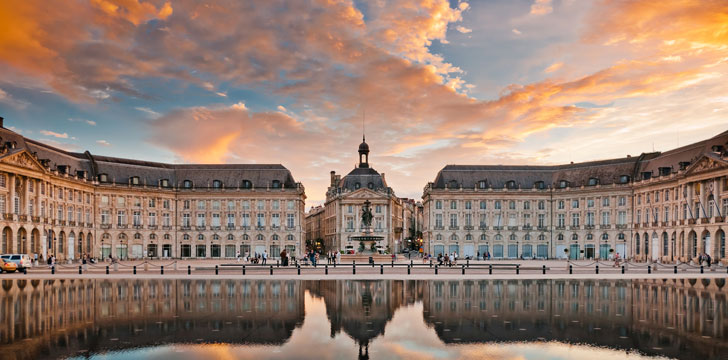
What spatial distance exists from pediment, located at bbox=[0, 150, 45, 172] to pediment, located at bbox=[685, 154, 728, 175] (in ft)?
261

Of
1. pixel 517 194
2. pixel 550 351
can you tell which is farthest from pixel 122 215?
pixel 550 351

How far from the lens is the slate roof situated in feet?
310

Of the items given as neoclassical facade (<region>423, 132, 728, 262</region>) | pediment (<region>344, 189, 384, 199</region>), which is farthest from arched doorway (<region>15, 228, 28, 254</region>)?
neoclassical facade (<region>423, 132, 728, 262</region>)

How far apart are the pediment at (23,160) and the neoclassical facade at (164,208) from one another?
3.81 metres

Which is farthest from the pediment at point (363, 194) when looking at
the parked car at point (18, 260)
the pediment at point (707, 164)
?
the parked car at point (18, 260)

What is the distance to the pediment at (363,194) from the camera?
113 metres

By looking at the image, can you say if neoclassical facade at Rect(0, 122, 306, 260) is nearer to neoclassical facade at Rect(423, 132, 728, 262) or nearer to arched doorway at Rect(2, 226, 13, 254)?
arched doorway at Rect(2, 226, 13, 254)

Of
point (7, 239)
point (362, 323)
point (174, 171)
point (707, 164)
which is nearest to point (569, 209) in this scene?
point (707, 164)

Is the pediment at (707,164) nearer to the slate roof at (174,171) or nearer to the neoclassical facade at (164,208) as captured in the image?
the neoclassical facade at (164,208)

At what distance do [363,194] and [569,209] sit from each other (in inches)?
1466

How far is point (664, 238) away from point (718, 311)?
213 ft

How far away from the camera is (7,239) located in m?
66.3

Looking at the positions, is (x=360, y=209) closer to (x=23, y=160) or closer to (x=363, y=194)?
(x=363, y=194)

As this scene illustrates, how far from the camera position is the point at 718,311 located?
2367 cm
